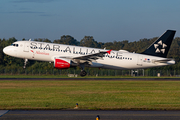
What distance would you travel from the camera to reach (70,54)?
4641 cm

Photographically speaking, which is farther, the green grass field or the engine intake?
the engine intake

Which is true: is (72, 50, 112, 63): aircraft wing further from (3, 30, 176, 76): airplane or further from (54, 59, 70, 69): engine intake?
(54, 59, 70, 69): engine intake

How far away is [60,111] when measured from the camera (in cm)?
1560

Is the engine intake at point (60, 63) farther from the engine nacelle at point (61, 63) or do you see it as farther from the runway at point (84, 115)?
the runway at point (84, 115)

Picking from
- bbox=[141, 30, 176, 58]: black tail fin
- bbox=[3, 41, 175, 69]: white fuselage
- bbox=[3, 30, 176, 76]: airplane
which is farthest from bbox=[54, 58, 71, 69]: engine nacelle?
bbox=[141, 30, 176, 58]: black tail fin

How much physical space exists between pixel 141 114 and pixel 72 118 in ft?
12.5

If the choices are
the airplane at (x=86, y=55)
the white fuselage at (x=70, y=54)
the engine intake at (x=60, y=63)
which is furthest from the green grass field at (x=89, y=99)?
the white fuselage at (x=70, y=54)

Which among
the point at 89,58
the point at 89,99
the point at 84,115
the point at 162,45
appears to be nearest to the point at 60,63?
the point at 89,58

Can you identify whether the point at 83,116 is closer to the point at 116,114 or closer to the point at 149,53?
the point at 116,114

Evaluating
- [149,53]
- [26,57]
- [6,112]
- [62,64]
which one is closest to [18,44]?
[26,57]

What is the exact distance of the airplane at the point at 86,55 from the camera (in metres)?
45.2

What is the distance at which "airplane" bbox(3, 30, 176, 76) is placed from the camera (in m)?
45.2

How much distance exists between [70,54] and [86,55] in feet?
9.84

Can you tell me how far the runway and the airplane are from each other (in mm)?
28567
